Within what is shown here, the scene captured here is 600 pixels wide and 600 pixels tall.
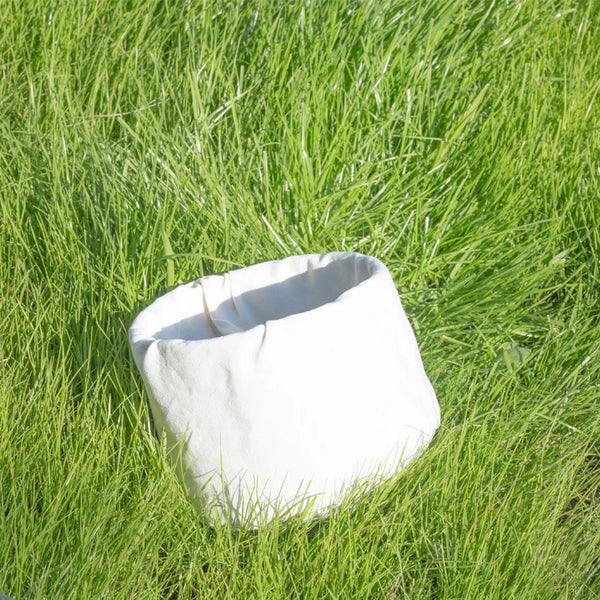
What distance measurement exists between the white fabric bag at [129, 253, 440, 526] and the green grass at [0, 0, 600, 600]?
52 millimetres

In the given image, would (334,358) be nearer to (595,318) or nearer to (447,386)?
(447,386)

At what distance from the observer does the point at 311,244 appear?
5.82 feet

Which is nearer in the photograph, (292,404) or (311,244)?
(292,404)

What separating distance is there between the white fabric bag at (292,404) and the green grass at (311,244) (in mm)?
52

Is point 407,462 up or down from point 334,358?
down

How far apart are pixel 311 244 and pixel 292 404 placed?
0.63 metres

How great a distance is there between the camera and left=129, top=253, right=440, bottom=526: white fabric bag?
3.90ft

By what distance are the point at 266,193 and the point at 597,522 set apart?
0.85 metres

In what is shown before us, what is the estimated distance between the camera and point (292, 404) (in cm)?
120

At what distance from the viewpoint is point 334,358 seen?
122cm

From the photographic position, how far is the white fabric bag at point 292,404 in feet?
3.90

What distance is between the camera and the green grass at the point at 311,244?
4.08 ft

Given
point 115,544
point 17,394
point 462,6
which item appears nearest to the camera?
point 115,544

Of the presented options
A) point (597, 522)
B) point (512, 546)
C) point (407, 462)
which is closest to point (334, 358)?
point (407, 462)
